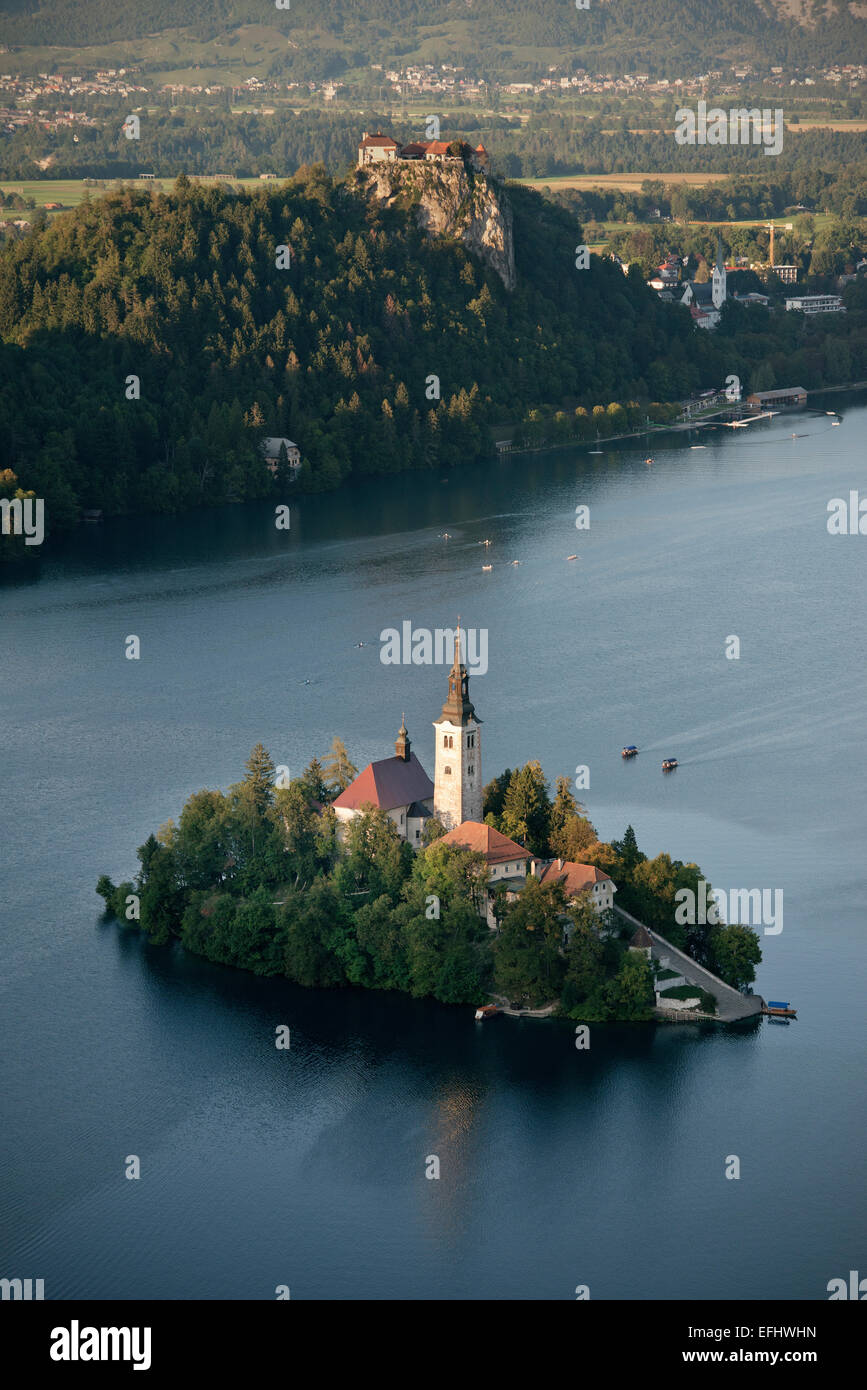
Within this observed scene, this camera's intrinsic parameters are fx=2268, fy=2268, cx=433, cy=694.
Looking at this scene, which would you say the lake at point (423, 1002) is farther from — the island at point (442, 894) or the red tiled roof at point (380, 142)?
the red tiled roof at point (380, 142)

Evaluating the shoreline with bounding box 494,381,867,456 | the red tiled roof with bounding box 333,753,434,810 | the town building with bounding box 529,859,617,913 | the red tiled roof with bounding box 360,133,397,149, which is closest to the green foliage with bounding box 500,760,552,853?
the town building with bounding box 529,859,617,913

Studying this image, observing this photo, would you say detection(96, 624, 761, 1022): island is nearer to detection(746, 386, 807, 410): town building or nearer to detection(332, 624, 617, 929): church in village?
detection(332, 624, 617, 929): church in village

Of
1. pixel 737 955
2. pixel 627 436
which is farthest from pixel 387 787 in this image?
pixel 627 436

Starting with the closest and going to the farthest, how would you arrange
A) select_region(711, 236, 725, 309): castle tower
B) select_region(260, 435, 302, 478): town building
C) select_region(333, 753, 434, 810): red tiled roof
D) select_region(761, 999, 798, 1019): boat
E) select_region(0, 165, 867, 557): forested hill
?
select_region(761, 999, 798, 1019): boat → select_region(333, 753, 434, 810): red tiled roof → select_region(0, 165, 867, 557): forested hill → select_region(260, 435, 302, 478): town building → select_region(711, 236, 725, 309): castle tower

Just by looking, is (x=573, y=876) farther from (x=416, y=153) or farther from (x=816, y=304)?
(x=816, y=304)

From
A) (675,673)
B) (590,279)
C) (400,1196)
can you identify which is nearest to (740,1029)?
(400,1196)

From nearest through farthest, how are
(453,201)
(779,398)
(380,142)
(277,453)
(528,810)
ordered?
1. (528,810)
2. (277,453)
3. (453,201)
4. (380,142)
5. (779,398)

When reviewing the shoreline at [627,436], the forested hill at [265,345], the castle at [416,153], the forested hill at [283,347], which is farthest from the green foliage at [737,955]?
the castle at [416,153]
